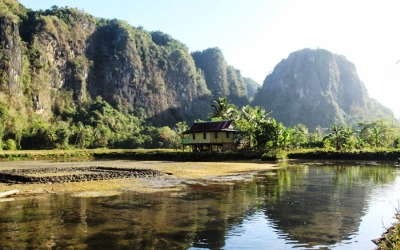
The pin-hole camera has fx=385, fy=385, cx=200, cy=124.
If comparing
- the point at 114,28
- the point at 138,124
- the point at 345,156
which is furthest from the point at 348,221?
the point at 114,28

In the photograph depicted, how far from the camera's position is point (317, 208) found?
17.1 m

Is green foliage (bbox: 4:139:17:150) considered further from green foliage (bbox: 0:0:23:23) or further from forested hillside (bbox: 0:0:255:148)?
green foliage (bbox: 0:0:23:23)

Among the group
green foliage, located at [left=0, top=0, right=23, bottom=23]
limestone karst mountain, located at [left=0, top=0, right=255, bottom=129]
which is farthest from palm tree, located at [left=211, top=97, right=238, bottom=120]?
green foliage, located at [left=0, top=0, right=23, bottom=23]

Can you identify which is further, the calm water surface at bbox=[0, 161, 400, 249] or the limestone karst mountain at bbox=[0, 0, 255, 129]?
the limestone karst mountain at bbox=[0, 0, 255, 129]

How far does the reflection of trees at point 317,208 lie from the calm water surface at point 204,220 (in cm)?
3

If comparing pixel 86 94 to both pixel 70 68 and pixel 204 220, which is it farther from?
pixel 204 220

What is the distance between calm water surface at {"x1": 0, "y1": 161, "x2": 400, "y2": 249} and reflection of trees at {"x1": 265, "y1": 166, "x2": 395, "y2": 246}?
3 centimetres

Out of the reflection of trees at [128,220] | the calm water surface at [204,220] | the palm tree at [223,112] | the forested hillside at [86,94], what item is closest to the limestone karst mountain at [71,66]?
the forested hillside at [86,94]

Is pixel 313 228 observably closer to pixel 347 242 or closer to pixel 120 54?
pixel 347 242

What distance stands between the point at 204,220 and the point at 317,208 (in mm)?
5700

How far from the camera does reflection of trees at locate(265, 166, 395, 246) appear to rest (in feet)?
42.0

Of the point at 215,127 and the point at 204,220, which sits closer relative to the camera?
the point at 204,220

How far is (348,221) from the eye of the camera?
14555mm

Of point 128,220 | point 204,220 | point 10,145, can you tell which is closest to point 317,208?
point 204,220
